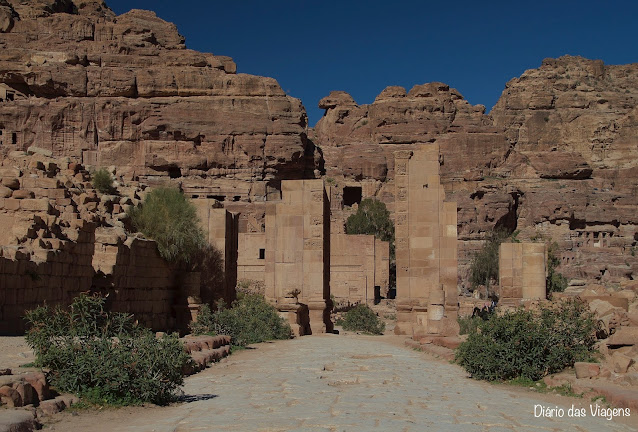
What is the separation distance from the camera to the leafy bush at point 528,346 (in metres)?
10.3

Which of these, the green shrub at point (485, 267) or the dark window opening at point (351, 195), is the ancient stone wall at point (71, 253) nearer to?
the green shrub at point (485, 267)

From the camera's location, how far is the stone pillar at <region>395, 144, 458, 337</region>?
66.4ft

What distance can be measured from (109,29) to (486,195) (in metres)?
35.1

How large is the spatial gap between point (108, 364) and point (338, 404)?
7.84ft

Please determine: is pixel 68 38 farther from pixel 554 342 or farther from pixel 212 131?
pixel 554 342

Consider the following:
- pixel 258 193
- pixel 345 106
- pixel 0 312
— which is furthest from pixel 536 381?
pixel 345 106

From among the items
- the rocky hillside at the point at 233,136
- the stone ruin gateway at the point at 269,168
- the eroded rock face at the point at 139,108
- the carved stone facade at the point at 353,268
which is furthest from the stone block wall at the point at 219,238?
the eroded rock face at the point at 139,108

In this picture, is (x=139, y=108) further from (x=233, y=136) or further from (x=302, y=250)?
(x=302, y=250)

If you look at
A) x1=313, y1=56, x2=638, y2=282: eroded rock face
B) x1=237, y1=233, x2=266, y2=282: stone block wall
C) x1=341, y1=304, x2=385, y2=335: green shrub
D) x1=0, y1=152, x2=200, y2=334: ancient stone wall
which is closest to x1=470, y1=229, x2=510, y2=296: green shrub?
x1=313, y1=56, x2=638, y2=282: eroded rock face

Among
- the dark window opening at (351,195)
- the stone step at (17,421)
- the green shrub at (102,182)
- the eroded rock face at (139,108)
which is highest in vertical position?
the eroded rock face at (139,108)

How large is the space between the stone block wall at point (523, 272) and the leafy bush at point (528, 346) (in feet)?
34.8

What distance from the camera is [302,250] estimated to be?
21781 mm

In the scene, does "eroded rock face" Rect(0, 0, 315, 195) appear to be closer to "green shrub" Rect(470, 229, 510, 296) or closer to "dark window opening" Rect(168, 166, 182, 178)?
"dark window opening" Rect(168, 166, 182, 178)

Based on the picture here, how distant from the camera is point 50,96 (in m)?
59.4
